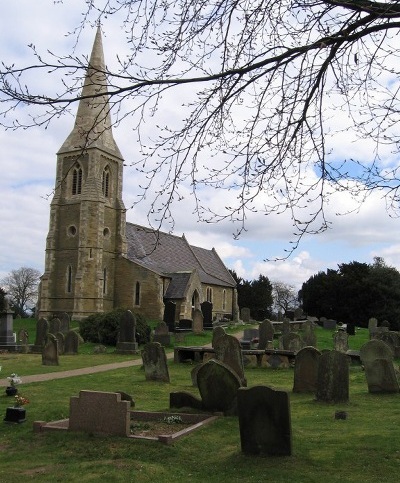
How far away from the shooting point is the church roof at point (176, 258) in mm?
47178

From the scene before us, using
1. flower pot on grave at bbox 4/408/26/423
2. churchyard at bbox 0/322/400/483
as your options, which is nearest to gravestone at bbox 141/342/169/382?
churchyard at bbox 0/322/400/483

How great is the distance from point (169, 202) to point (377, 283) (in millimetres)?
51616

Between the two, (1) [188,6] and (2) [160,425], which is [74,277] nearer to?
(2) [160,425]

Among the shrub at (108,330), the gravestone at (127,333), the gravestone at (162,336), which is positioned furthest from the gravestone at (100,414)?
the shrub at (108,330)

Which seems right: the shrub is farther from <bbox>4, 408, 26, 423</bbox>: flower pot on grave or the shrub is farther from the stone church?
<bbox>4, 408, 26, 423</bbox>: flower pot on grave

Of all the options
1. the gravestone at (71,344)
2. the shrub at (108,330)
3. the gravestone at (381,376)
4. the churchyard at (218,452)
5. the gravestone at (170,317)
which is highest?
the gravestone at (170,317)

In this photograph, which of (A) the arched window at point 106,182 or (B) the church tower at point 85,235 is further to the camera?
(A) the arched window at point 106,182

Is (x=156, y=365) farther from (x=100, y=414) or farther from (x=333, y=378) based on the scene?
(x=100, y=414)

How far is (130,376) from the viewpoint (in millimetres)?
15773

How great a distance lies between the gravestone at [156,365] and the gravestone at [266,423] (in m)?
7.54

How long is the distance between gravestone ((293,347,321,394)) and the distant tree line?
42432mm

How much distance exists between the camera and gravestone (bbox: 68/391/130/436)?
25.0ft

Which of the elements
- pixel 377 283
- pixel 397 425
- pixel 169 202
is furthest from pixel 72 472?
pixel 377 283

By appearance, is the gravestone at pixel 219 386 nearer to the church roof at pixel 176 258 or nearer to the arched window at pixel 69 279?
the church roof at pixel 176 258
